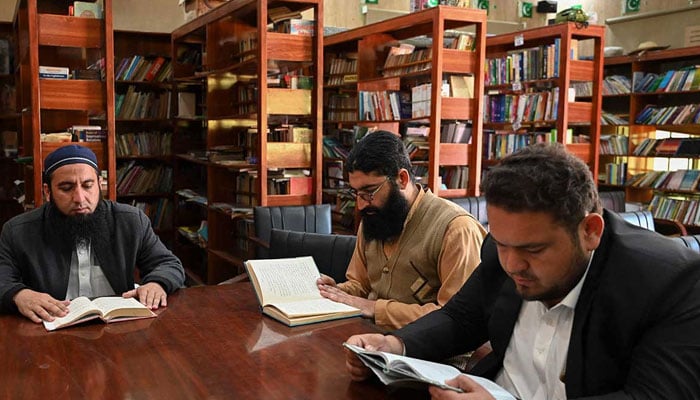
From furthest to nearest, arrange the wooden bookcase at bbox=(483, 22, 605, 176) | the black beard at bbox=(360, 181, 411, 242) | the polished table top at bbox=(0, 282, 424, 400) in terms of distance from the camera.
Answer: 1. the wooden bookcase at bbox=(483, 22, 605, 176)
2. the black beard at bbox=(360, 181, 411, 242)
3. the polished table top at bbox=(0, 282, 424, 400)

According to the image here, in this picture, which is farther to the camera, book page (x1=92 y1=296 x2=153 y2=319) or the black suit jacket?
book page (x1=92 y1=296 x2=153 y2=319)

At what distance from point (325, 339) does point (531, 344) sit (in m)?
0.64

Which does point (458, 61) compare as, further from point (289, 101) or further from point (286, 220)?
point (286, 220)

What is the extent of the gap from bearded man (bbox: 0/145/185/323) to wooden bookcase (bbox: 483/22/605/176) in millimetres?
4079

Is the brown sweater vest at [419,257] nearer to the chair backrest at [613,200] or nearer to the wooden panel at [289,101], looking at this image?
the wooden panel at [289,101]

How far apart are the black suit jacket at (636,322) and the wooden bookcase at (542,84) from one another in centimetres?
459

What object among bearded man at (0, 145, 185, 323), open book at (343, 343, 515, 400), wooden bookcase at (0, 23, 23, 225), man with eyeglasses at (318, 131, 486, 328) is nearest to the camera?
open book at (343, 343, 515, 400)

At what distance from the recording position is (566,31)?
224 inches

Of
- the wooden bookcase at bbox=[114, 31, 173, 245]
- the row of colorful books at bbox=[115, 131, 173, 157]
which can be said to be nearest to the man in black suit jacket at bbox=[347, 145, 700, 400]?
the wooden bookcase at bbox=[114, 31, 173, 245]

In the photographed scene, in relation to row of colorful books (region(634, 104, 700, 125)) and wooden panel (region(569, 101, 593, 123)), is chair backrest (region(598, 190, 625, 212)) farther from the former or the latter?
row of colorful books (region(634, 104, 700, 125))

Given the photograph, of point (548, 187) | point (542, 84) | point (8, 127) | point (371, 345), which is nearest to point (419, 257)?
point (371, 345)

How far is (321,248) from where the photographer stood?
314 centimetres

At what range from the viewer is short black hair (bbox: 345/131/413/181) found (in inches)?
96.5

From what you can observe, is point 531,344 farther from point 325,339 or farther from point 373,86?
point 373,86
